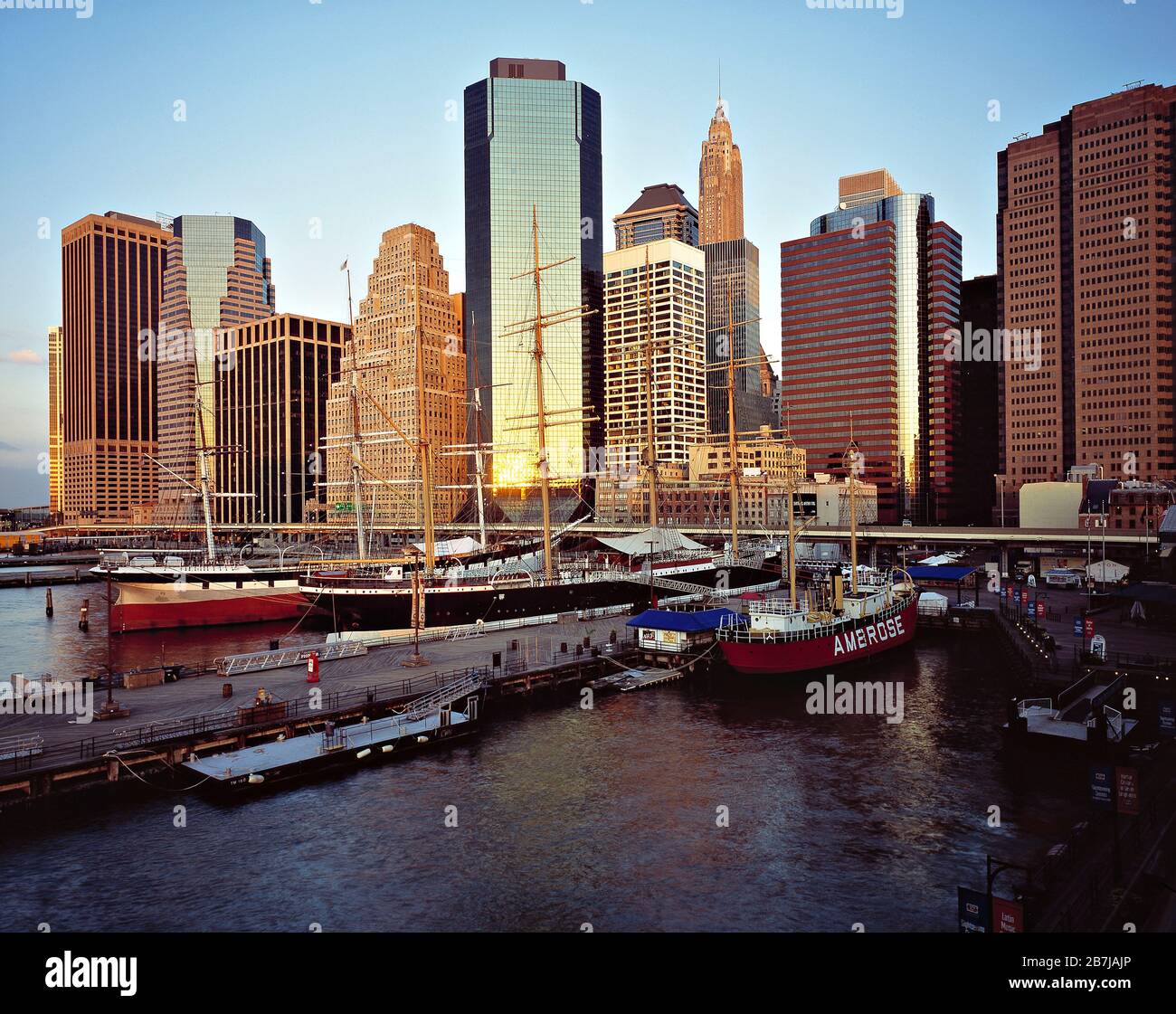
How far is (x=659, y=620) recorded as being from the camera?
165 feet

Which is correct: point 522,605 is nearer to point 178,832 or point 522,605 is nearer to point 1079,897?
point 178,832

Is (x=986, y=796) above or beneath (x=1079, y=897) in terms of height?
beneath

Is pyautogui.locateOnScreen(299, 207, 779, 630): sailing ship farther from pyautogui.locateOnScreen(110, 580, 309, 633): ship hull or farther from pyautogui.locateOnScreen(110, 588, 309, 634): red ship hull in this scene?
pyautogui.locateOnScreen(110, 580, 309, 633): ship hull

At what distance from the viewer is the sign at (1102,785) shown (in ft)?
64.0

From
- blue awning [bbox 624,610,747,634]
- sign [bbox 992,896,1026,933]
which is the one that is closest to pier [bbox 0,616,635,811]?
blue awning [bbox 624,610,747,634]

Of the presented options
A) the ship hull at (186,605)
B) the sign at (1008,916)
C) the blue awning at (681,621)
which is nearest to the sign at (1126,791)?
the sign at (1008,916)

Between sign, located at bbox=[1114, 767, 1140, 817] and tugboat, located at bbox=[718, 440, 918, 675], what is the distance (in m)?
26.0

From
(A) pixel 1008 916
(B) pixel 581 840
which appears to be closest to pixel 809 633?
(B) pixel 581 840

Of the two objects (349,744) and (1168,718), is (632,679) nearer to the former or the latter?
(349,744)

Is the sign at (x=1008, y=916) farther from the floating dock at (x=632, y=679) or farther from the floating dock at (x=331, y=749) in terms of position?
the floating dock at (x=632, y=679)

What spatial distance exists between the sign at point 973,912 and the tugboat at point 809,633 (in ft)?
96.9

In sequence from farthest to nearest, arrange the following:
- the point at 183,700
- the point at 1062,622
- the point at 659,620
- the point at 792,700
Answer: the point at 1062,622
the point at 659,620
the point at 792,700
the point at 183,700
